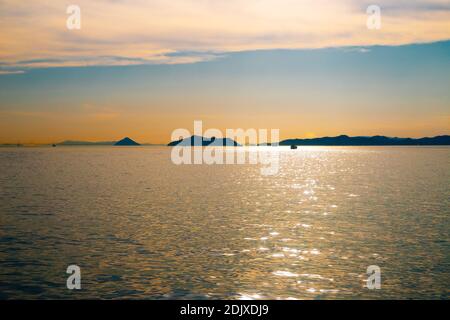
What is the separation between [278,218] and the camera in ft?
152

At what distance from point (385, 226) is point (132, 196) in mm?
36117

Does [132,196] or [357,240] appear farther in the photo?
[132,196]

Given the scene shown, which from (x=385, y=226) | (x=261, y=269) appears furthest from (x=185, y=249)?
(x=385, y=226)

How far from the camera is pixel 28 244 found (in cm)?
3297

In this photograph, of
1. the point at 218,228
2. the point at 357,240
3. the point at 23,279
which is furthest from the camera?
the point at 218,228

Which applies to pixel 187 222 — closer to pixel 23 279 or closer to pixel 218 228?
pixel 218 228

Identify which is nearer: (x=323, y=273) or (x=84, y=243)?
(x=323, y=273)

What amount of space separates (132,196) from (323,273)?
43412mm

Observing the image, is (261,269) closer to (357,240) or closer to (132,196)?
(357,240)
